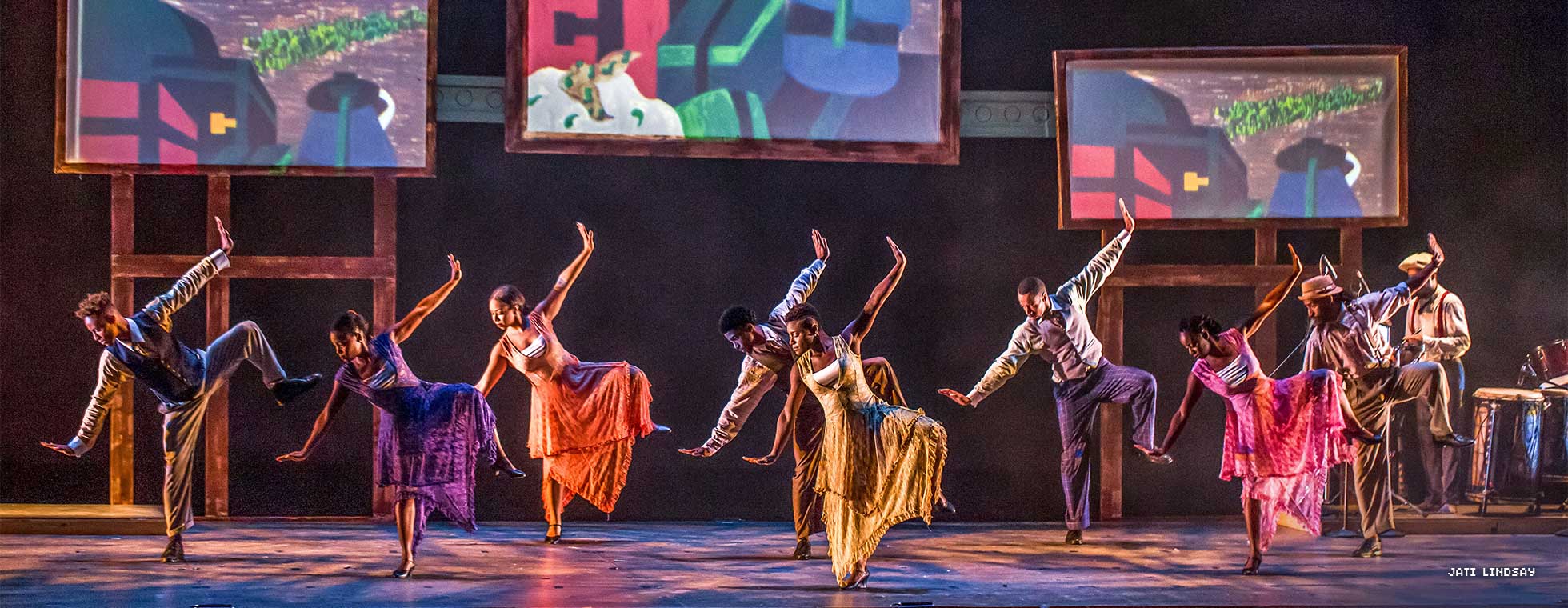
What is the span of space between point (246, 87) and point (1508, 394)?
732 cm

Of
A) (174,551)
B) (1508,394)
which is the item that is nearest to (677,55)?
(174,551)

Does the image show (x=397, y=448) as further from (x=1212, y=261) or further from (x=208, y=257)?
(x=1212, y=261)

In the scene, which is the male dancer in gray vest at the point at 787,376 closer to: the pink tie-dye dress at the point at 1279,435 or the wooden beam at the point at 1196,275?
the pink tie-dye dress at the point at 1279,435

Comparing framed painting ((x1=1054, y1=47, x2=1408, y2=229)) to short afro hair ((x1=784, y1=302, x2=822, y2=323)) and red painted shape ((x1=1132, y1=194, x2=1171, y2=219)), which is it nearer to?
red painted shape ((x1=1132, y1=194, x2=1171, y2=219))

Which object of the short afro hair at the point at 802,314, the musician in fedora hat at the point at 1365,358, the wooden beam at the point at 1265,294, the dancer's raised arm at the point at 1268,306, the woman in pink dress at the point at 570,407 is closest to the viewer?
the short afro hair at the point at 802,314

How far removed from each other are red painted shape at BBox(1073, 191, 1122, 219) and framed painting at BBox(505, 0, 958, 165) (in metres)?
0.79

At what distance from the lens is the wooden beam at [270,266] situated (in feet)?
25.3

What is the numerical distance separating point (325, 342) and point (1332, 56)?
6.06 m

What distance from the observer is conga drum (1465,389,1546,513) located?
7.91 metres

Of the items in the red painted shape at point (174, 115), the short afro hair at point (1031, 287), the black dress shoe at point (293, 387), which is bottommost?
the black dress shoe at point (293, 387)

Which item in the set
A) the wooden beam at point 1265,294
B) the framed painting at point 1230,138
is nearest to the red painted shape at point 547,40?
the framed painting at point 1230,138

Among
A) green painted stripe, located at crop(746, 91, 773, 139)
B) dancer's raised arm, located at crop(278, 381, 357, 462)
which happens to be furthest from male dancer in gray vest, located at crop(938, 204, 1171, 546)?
dancer's raised arm, located at crop(278, 381, 357, 462)

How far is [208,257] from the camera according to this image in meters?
6.72

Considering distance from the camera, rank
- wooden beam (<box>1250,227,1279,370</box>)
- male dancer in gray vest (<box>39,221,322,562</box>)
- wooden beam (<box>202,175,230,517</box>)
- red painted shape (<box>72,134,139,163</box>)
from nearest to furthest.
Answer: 1. male dancer in gray vest (<box>39,221,322,562</box>)
2. red painted shape (<box>72,134,139,163</box>)
3. wooden beam (<box>202,175,230,517</box>)
4. wooden beam (<box>1250,227,1279,370</box>)
